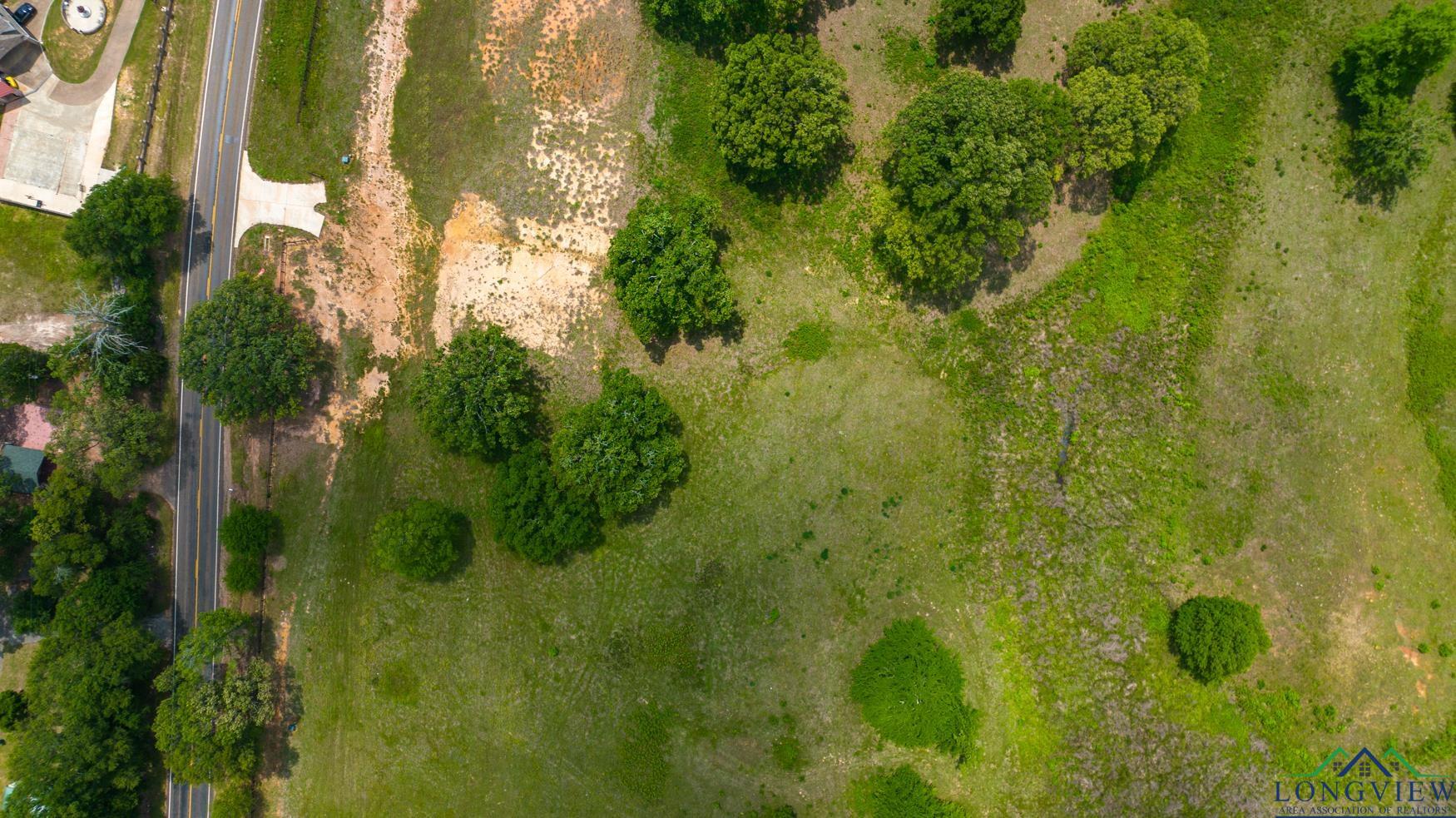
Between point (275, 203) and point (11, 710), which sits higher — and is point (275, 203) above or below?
above

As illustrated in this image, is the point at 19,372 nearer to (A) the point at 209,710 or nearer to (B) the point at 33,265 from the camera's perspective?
(B) the point at 33,265

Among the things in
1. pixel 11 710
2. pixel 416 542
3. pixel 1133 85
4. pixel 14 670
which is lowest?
pixel 11 710

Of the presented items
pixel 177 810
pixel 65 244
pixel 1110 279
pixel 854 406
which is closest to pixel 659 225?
pixel 854 406

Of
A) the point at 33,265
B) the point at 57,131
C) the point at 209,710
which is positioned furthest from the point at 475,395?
the point at 57,131

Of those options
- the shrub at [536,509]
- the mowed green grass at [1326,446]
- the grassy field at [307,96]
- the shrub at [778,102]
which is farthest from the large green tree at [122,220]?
the mowed green grass at [1326,446]

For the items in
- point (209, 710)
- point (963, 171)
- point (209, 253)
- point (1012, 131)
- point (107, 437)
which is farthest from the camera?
point (209, 253)

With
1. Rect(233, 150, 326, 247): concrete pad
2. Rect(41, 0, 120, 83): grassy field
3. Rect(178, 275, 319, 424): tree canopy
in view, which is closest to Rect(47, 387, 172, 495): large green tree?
Rect(178, 275, 319, 424): tree canopy

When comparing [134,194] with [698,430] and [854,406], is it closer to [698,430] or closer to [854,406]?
[698,430]

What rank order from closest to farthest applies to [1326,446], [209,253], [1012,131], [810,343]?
[1012,131]
[1326,446]
[810,343]
[209,253]
